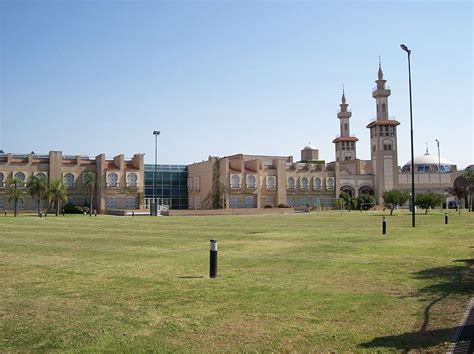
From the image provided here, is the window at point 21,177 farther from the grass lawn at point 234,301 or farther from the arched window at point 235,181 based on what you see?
the grass lawn at point 234,301

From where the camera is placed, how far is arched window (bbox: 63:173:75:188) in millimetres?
80044

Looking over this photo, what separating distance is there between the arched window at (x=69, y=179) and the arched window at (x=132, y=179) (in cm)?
913

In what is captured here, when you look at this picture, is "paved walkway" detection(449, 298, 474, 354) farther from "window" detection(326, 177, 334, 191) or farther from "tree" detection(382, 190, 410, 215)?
"window" detection(326, 177, 334, 191)

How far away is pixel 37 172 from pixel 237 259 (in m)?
72.0

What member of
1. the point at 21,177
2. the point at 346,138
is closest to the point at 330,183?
the point at 346,138

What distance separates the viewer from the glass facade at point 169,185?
90369 millimetres

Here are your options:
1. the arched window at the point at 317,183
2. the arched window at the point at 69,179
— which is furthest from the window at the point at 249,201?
the arched window at the point at 69,179

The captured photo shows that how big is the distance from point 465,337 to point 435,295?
2.82m

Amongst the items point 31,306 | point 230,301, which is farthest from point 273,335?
point 31,306

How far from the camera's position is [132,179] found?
82.9 metres

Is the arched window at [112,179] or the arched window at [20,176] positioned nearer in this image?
the arched window at [20,176]

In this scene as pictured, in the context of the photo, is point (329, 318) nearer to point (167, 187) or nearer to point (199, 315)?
point (199, 315)

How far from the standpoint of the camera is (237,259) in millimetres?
14383

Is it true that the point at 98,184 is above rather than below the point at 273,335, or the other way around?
above
